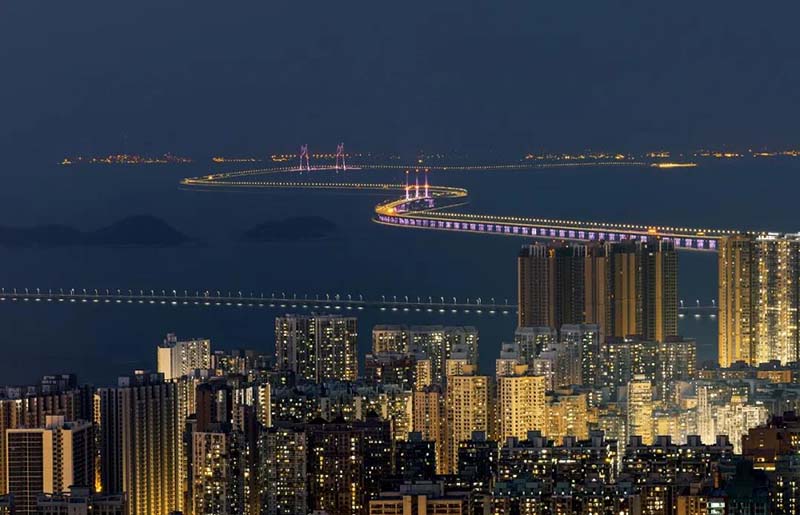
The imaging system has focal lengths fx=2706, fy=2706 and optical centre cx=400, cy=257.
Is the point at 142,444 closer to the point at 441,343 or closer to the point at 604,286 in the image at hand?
the point at 441,343

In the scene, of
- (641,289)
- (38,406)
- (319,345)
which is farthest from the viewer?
(641,289)

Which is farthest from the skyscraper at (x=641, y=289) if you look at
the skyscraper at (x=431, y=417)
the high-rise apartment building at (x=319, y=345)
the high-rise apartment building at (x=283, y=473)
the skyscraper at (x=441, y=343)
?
the high-rise apartment building at (x=283, y=473)

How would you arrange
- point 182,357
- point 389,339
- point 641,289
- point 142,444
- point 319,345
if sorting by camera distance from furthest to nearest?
point 641,289, point 389,339, point 319,345, point 182,357, point 142,444

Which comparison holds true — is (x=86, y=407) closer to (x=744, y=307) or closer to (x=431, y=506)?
(x=431, y=506)

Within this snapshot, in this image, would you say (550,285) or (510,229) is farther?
(510,229)

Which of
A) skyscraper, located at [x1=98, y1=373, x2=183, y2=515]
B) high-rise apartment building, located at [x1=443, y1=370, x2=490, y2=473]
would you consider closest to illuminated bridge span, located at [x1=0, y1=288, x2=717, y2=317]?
high-rise apartment building, located at [x1=443, y1=370, x2=490, y2=473]

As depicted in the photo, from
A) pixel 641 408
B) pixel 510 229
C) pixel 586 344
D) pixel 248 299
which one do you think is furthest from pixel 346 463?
pixel 510 229

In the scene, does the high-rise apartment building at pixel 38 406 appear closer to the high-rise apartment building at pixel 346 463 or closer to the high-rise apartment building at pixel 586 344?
the high-rise apartment building at pixel 346 463
